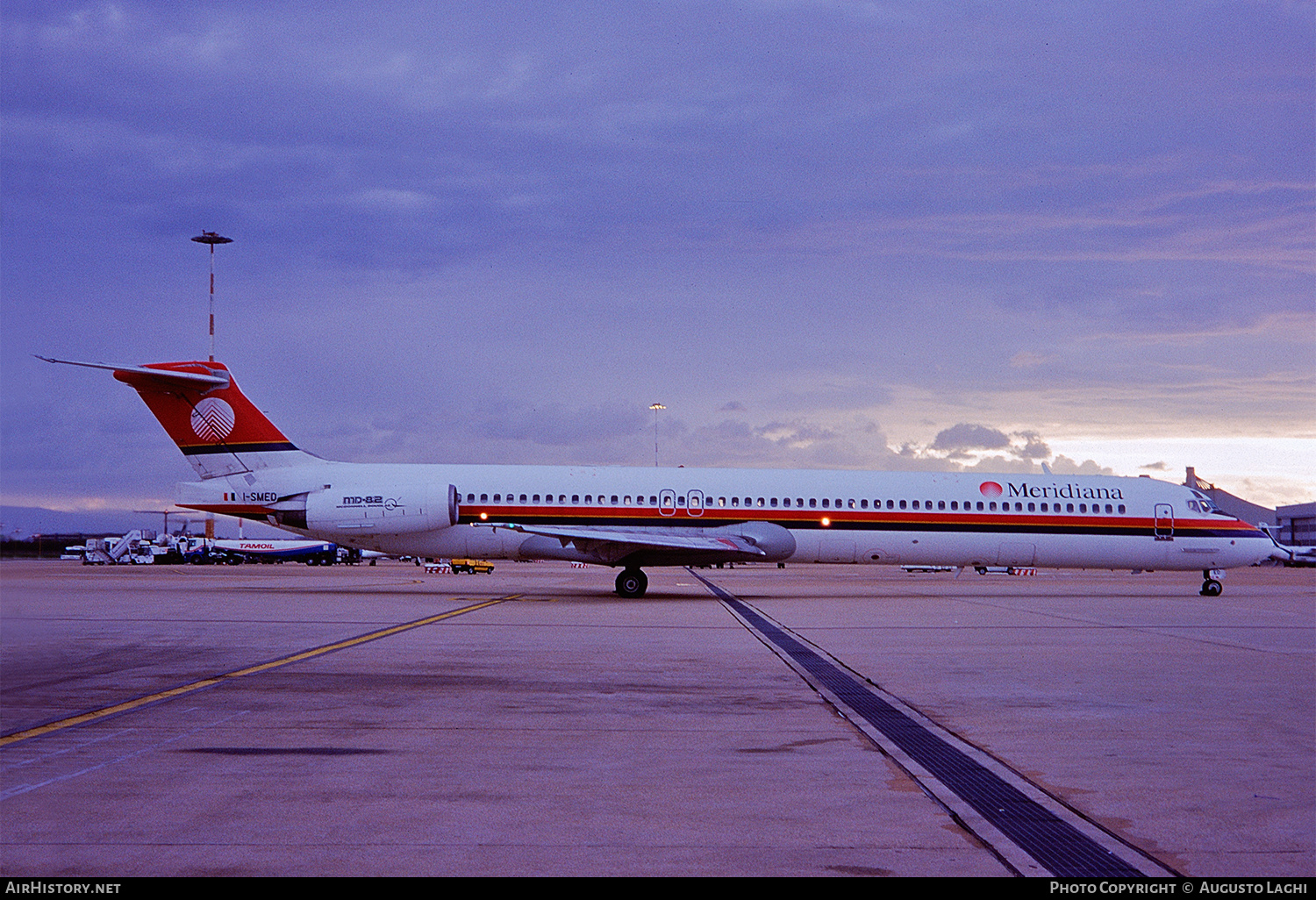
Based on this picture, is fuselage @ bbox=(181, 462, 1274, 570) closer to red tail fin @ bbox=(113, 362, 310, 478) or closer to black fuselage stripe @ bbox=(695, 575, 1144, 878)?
red tail fin @ bbox=(113, 362, 310, 478)

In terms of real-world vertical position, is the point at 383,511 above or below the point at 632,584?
above

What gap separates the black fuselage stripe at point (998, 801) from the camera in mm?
5016

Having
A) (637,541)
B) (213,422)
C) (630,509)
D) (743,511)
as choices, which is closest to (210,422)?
(213,422)

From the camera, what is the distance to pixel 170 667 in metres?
11.7

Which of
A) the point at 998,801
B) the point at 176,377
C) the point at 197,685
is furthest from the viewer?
the point at 176,377

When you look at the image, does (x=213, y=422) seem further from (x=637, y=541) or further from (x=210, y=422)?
(x=637, y=541)

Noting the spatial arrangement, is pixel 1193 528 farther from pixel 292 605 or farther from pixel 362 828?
pixel 362 828

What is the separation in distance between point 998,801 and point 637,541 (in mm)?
19402

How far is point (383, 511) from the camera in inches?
1021

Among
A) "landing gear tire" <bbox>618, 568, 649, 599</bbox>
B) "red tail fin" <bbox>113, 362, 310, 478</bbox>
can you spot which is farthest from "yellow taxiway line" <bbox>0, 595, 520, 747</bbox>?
"red tail fin" <bbox>113, 362, 310, 478</bbox>

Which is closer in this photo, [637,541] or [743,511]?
[637,541]

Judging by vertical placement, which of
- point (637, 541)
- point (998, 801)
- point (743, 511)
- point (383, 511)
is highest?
point (383, 511)

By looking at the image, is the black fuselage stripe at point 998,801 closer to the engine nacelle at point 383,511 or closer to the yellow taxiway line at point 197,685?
the yellow taxiway line at point 197,685
